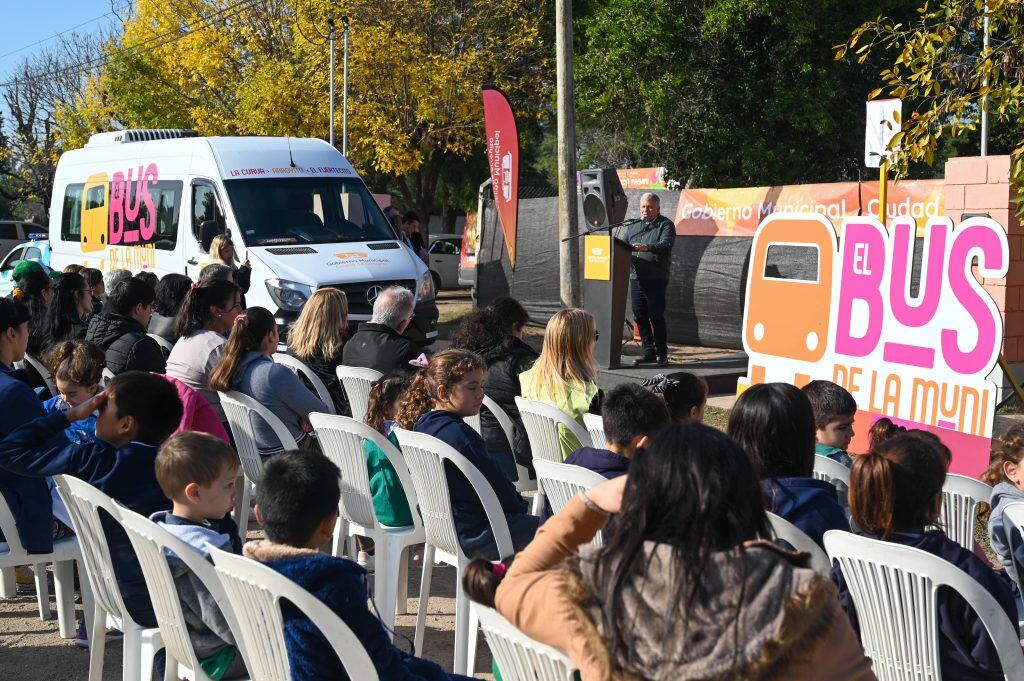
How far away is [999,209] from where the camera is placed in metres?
8.30

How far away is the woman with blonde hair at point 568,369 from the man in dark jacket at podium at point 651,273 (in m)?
5.80

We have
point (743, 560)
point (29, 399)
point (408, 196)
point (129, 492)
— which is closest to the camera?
point (743, 560)

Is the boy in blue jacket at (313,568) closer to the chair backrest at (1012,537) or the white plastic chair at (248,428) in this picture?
the chair backrest at (1012,537)

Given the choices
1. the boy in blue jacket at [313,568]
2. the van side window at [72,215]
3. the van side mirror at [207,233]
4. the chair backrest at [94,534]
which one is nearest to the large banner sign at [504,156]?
the van side mirror at [207,233]

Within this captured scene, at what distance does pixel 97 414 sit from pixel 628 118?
811 inches

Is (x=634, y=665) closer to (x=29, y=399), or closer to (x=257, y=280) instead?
(x=29, y=399)

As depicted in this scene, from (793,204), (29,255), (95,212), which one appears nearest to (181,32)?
(29,255)

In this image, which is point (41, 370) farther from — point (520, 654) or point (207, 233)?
point (207, 233)

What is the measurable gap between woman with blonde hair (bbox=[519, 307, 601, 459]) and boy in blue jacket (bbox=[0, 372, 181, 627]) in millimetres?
1896

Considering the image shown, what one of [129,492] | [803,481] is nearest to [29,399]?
[129,492]

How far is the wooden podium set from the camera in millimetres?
10266

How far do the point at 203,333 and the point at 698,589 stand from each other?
4352 mm

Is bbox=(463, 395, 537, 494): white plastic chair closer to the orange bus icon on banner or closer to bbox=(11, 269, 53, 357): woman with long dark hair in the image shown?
the orange bus icon on banner

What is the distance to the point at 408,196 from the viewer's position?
1178 inches
